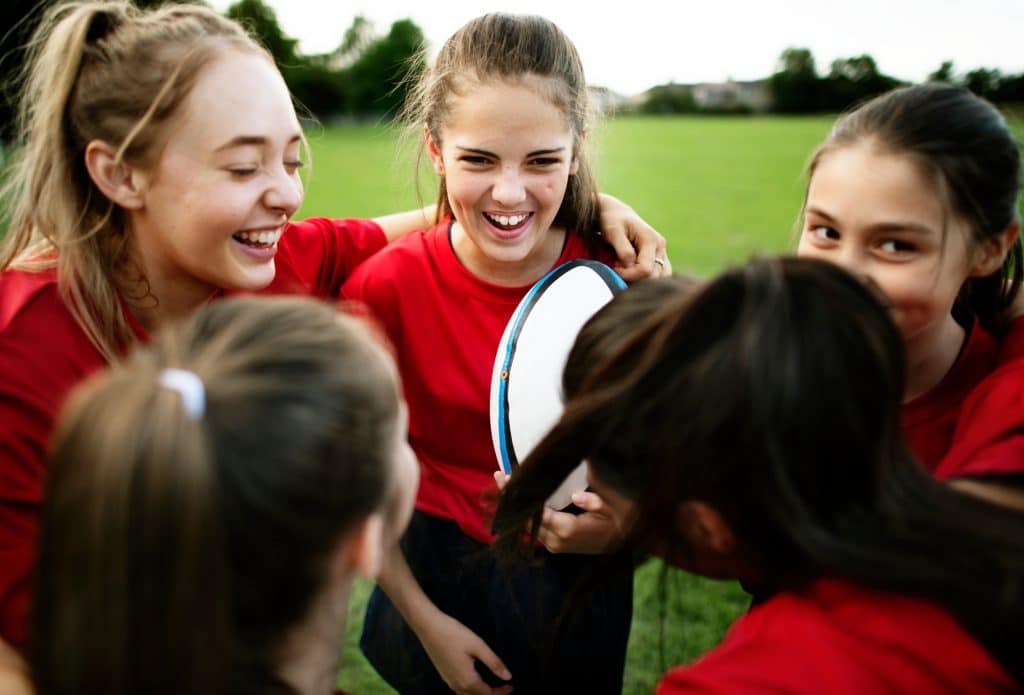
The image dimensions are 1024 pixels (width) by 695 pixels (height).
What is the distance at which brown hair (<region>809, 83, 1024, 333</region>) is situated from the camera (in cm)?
167

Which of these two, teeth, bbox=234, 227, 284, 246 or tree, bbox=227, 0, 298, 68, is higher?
teeth, bbox=234, 227, 284, 246

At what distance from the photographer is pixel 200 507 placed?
99 cm

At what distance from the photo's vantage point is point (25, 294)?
1.62 meters

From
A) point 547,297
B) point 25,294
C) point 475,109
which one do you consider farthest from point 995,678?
point 25,294

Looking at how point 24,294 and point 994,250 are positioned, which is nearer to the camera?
point 24,294

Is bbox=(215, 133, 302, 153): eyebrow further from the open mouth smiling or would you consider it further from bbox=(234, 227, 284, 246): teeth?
the open mouth smiling

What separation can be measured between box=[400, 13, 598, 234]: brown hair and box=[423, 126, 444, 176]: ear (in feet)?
0.05

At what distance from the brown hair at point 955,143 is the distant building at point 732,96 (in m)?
53.0

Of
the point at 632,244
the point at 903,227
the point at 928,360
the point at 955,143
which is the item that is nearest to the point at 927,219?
the point at 903,227

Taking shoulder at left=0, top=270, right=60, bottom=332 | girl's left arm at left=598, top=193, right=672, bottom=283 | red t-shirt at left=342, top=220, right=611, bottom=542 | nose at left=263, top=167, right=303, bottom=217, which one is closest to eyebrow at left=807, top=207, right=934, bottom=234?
girl's left arm at left=598, top=193, right=672, bottom=283

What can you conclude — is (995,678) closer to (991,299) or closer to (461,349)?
(991,299)

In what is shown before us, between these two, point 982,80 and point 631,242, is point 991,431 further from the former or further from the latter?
point 982,80

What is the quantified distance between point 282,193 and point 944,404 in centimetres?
151

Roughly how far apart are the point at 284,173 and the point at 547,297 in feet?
2.16
